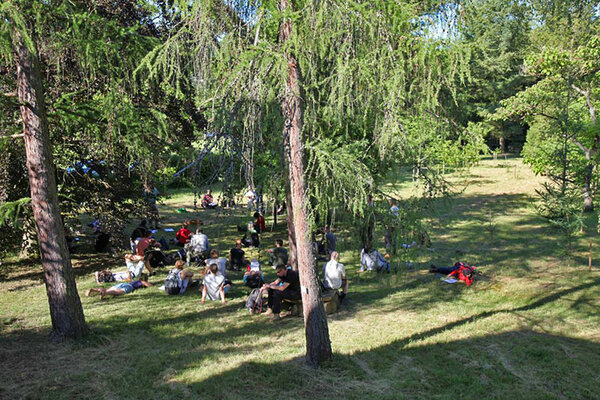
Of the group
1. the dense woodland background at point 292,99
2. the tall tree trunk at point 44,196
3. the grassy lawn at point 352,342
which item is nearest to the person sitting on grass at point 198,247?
the grassy lawn at point 352,342

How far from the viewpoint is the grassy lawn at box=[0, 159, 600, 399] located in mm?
6043

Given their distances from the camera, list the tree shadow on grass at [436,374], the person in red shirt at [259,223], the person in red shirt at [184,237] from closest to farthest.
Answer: the tree shadow on grass at [436,374] → the person in red shirt at [184,237] → the person in red shirt at [259,223]

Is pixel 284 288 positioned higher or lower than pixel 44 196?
lower

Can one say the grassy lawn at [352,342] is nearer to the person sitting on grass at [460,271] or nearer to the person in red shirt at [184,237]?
the person sitting on grass at [460,271]

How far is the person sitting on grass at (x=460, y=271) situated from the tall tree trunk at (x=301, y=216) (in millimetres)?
5131

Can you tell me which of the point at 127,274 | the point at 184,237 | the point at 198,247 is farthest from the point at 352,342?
the point at 184,237

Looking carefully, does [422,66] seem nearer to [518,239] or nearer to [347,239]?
[347,239]

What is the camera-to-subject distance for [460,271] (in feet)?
35.5

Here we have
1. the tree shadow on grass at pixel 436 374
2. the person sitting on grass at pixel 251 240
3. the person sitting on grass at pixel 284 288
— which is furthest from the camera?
the person sitting on grass at pixel 251 240

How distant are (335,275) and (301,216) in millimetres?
3438

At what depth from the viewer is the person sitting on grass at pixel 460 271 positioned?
10.5 m

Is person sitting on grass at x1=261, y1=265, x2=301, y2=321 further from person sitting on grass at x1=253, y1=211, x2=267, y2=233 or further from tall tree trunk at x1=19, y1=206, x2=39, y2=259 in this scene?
person sitting on grass at x1=253, y1=211, x2=267, y2=233

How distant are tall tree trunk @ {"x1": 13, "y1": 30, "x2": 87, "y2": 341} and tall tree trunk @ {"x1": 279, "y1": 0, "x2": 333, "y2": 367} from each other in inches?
154

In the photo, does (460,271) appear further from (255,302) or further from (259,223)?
(259,223)
